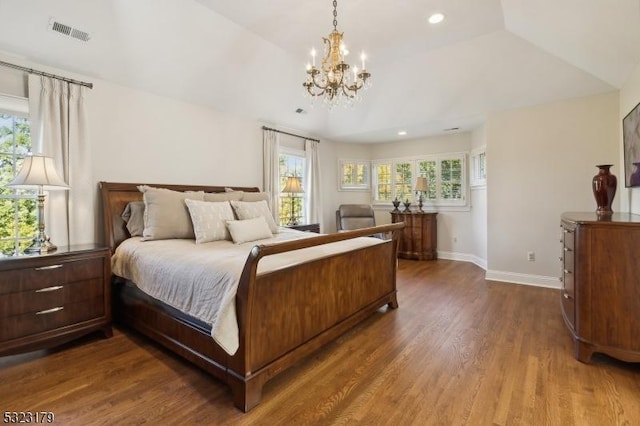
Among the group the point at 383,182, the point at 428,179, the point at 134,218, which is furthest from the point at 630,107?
the point at 134,218

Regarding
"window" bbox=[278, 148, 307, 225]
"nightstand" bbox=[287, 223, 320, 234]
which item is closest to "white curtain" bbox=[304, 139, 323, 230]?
"window" bbox=[278, 148, 307, 225]

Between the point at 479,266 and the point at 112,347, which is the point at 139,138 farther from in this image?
the point at 479,266

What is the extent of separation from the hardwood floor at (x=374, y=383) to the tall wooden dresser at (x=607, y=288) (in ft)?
0.61

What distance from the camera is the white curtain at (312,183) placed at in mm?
5777

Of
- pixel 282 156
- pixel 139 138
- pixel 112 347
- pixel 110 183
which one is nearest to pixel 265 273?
pixel 112 347

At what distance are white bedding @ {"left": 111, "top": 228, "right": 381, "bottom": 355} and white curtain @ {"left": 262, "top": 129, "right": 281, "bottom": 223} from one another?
212cm

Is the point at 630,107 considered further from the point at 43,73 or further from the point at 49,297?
the point at 43,73

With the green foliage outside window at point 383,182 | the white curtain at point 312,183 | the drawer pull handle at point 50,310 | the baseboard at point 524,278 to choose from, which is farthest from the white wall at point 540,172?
the drawer pull handle at point 50,310

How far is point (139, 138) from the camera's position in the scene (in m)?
3.53

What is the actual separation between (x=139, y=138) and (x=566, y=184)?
5224mm

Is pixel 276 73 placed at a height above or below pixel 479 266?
above

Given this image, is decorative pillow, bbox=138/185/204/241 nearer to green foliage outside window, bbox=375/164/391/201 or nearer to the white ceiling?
the white ceiling

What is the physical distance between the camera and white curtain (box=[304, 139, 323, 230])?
578 centimetres

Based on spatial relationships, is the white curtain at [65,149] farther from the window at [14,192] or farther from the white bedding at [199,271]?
the white bedding at [199,271]
